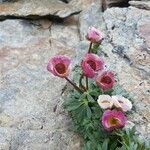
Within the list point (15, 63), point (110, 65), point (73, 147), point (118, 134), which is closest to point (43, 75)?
point (15, 63)

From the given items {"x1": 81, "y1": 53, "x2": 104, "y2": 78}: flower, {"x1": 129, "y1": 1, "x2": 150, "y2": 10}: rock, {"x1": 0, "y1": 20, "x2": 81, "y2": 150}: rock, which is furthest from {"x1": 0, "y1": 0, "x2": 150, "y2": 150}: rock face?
{"x1": 81, "y1": 53, "x2": 104, "y2": 78}: flower

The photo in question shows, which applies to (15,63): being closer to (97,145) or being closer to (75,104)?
(75,104)

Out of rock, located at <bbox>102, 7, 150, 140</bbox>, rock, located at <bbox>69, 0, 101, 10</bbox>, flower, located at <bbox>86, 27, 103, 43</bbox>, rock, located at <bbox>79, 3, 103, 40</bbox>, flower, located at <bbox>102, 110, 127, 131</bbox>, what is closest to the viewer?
flower, located at <bbox>102, 110, 127, 131</bbox>

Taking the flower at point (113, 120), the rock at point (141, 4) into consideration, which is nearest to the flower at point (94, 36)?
the flower at point (113, 120)

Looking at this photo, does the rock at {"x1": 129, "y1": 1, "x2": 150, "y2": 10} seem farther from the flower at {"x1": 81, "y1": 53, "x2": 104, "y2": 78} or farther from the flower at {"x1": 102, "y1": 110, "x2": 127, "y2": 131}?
the flower at {"x1": 102, "y1": 110, "x2": 127, "y2": 131}

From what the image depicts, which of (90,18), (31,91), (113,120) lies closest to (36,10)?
(90,18)

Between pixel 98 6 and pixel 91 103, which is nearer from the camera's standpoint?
pixel 91 103

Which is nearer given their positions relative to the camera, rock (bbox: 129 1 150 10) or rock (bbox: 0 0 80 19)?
rock (bbox: 129 1 150 10)
